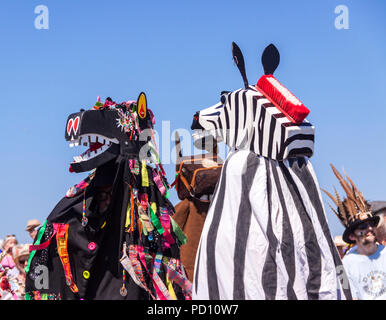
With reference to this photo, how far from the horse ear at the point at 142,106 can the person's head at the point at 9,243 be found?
130 inches

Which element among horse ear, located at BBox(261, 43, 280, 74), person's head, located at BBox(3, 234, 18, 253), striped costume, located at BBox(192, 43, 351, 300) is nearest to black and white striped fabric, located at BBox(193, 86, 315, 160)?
striped costume, located at BBox(192, 43, 351, 300)

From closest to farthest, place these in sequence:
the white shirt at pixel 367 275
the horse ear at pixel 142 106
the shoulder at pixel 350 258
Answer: the horse ear at pixel 142 106 → the white shirt at pixel 367 275 → the shoulder at pixel 350 258

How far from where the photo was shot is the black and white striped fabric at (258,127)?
4.14m

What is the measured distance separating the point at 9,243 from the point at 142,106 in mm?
3401

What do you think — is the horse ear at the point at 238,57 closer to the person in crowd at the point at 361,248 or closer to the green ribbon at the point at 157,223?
the green ribbon at the point at 157,223

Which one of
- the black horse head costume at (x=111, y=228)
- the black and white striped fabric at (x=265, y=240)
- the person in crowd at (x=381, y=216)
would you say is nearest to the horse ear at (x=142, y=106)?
the black horse head costume at (x=111, y=228)

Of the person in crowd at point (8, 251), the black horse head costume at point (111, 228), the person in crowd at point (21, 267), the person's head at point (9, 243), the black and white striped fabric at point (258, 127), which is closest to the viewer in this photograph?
the black and white striped fabric at point (258, 127)

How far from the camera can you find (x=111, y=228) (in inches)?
208

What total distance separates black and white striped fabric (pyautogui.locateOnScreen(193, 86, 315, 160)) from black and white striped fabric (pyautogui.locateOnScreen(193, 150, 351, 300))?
11cm

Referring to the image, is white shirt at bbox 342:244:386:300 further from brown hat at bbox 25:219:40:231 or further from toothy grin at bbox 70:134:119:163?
brown hat at bbox 25:219:40:231

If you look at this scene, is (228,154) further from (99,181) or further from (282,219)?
(99,181)

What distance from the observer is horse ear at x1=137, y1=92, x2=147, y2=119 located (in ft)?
18.0

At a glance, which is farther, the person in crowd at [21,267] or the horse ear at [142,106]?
the person in crowd at [21,267]

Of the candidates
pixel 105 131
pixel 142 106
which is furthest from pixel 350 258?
pixel 105 131
